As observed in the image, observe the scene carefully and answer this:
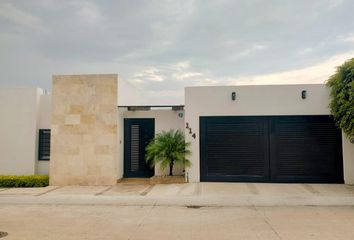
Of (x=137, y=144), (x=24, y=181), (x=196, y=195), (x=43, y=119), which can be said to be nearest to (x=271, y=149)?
(x=196, y=195)

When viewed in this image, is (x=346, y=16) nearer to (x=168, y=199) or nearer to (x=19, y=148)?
(x=168, y=199)

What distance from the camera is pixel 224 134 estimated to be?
1031cm

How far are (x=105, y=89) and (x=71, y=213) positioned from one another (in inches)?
190

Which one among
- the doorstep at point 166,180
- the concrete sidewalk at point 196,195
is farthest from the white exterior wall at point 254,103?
the concrete sidewalk at point 196,195

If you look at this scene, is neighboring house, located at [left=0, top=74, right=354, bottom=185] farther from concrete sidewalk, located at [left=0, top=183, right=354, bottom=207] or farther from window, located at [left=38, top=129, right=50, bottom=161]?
window, located at [left=38, top=129, right=50, bottom=161]

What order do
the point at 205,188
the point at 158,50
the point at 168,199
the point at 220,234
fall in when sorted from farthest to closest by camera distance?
1. the point at 158,50
2. the point at 205,188
3. the point at 168,199
4. the point at 220,234

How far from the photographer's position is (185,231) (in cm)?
557

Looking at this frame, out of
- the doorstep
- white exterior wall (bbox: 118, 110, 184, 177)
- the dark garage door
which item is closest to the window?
white exterior wall (bbox: 118, 110, 184, 177)

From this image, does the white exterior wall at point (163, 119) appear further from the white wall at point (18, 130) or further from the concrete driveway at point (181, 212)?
the white wall at point (18, 130)

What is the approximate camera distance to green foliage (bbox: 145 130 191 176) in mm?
10047

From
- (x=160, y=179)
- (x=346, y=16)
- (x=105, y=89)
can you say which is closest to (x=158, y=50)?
(x=105, y=89)

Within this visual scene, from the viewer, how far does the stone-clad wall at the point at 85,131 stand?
33.8 ft

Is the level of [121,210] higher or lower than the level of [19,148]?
lower

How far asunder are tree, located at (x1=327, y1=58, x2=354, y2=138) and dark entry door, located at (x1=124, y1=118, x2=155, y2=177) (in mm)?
6691
